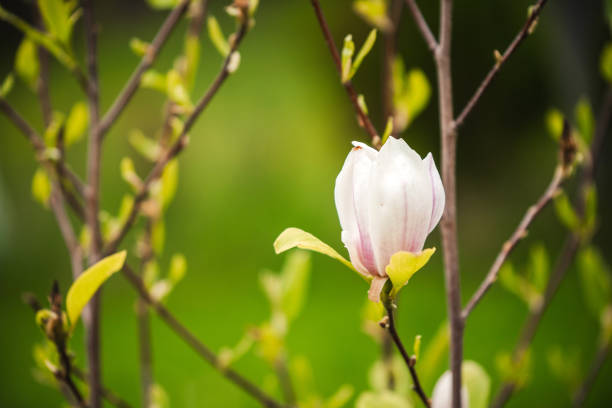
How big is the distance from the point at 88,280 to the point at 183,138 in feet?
0.48

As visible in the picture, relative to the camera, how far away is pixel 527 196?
2262 mm

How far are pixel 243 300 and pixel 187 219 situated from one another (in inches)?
30.7

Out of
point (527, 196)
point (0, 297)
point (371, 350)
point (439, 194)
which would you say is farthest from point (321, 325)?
point (439, 194)

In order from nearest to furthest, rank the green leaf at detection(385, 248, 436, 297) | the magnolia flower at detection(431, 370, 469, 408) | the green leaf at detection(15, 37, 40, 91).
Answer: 1. the green leaf at detection(385, 248, 436, 297)
2. the magnolia flower at detection(431, 370, 469, 408)
3. the green leaf at detection(15, 37, 40, 91)

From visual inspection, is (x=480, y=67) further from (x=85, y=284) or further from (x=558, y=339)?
(x=85, y=284)

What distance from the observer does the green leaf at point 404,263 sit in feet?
0.77

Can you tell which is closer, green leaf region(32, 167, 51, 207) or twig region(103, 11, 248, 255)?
twig region(103, 11, 248, 255)

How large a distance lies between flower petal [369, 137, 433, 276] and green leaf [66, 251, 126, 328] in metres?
0.14

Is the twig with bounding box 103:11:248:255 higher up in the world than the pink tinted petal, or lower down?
higher up

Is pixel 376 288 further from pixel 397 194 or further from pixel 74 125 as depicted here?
pixel 74 125

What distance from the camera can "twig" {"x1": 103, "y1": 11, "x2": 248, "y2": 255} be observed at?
363 mm

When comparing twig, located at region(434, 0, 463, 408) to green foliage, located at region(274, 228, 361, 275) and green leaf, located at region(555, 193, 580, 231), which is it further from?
green leaf, located at region(555, 193, 580, 231)

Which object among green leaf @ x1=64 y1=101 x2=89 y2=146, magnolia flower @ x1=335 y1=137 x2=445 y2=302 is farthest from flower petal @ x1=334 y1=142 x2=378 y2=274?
green leaf @ x1=64 y1=101 x2=89 y2=146

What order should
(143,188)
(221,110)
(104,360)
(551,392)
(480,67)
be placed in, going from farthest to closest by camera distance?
(221,110)
(480,67)
(104,360)
(551,392)
(143,188)
